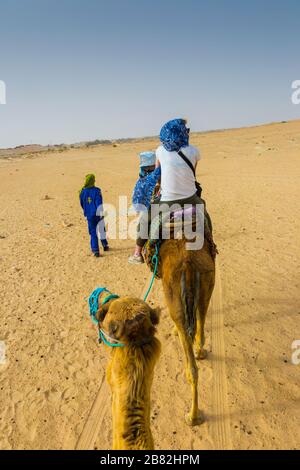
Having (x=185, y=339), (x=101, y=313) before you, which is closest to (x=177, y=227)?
(x=185, y=339)

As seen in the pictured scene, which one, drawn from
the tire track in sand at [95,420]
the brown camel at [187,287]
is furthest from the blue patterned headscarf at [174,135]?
the tire track in sand at [95,420]

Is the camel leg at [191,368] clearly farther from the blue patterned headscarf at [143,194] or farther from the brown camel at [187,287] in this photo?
the blue patterned headscarf at [143,194]

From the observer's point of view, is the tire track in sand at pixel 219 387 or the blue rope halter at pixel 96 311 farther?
the tire track in sand at pixel 219 387

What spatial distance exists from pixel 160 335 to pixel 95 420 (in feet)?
5.75

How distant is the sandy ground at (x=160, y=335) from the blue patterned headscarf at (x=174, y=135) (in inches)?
117

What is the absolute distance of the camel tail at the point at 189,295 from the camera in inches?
141

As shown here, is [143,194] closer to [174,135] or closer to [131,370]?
[174,135]

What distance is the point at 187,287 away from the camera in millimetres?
3605

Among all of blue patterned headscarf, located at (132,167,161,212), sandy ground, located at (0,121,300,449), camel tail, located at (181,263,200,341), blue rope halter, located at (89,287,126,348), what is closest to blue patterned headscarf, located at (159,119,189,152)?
camel tail, located at (181,263,200,341)

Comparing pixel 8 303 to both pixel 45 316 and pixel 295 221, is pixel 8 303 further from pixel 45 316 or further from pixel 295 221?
pixel 295 221

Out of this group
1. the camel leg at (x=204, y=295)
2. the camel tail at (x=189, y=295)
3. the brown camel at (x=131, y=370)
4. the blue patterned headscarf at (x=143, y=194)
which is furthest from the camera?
the blue patterned headscarf at (x=143, y=194)

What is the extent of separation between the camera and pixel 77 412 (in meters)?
4.02

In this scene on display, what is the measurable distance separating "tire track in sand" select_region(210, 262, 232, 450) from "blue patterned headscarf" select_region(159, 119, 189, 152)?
118 inches

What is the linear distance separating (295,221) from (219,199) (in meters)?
3.96
